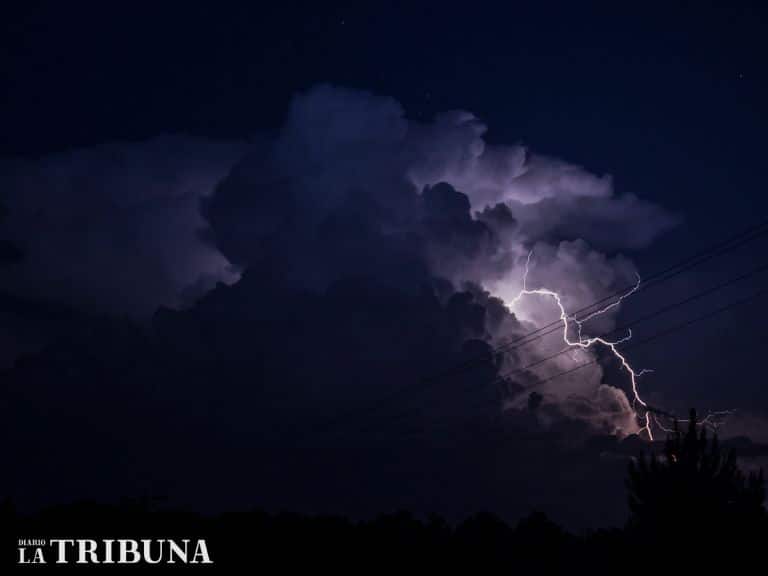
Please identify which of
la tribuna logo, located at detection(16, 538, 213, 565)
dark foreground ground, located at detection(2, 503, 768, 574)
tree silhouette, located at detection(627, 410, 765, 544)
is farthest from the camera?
dark foreground ground, located at detection(2, 503, 768, 574)

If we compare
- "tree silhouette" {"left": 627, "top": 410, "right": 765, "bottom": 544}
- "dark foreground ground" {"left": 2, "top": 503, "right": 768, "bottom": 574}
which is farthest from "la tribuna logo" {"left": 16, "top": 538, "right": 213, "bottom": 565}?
"tree silhouette" {"left": 627, "top": 410, "right": 765, "bottom": 544}

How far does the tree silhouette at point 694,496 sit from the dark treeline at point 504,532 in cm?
3

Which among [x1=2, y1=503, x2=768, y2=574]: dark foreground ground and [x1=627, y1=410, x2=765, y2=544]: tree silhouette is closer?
[x1=627, y1=410, x2=765, y2=544]: tree silhouette

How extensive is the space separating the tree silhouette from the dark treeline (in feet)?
0.09

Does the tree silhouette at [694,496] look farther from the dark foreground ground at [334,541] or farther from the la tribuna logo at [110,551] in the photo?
the la tribuna logo at [110,551]

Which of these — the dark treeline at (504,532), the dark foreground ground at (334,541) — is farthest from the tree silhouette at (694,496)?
the dark foreground ground at (334,541)

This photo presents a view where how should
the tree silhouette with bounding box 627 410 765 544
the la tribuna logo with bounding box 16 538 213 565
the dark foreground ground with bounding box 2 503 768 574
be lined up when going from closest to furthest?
the tree silhouette with bounding box 627 410 765 544
the la tribuna logo with bounding box 16 538 213 565
the dark foreground ground with bounding box 2 503 768 574

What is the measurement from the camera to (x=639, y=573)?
2020cm

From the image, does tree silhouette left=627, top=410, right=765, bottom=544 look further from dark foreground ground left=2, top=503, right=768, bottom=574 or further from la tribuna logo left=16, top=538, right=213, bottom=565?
la tribuna logo left=16, top=538, right=213, bottom=565

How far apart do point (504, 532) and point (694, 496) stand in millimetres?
21615

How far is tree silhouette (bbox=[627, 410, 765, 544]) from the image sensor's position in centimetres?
1970

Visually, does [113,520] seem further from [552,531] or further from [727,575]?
[727,575]

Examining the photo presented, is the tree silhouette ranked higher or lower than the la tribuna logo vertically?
lower

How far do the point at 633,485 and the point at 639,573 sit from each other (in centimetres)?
236
